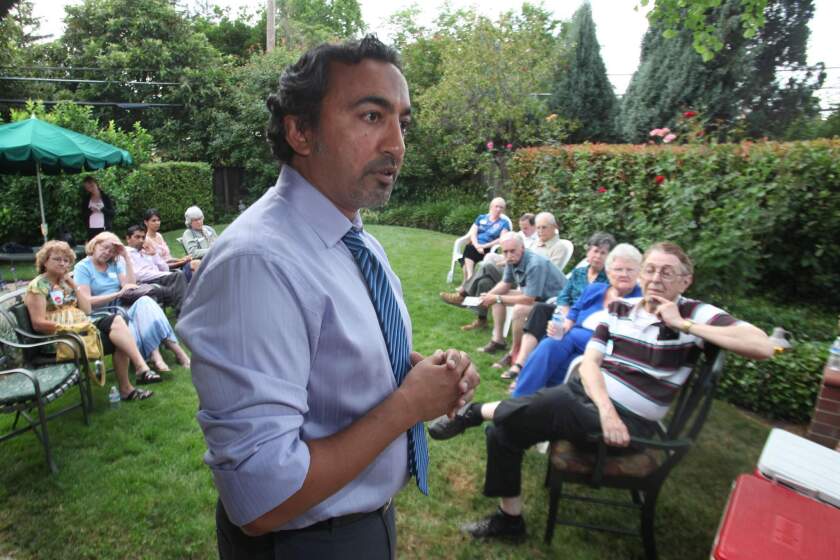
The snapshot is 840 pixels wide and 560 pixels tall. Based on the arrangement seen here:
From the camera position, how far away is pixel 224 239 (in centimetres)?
91

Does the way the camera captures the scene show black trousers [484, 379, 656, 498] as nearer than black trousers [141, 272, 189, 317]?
Yes

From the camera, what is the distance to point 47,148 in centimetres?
698

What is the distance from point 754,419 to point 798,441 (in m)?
2.60

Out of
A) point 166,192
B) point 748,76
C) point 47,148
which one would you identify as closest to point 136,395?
point 47,148

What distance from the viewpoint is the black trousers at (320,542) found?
1025 millimetres

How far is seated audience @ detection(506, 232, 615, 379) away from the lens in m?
4.34

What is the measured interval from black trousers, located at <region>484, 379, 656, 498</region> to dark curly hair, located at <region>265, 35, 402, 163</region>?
6.72ft

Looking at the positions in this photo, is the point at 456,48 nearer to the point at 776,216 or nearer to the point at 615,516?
the point at 776,216

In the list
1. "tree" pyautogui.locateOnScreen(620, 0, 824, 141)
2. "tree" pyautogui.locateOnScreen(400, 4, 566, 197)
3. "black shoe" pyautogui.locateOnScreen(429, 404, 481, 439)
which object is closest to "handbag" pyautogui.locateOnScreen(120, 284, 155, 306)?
"black shoe" pyautogui.locateOnScreen(429, 404, 481, 439)

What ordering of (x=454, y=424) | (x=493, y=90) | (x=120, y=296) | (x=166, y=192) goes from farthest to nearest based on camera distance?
(x=493, y=90), (x=166, y=192), (x=120, y=296), (x=454, y=424)

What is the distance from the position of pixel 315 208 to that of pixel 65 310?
397 cm

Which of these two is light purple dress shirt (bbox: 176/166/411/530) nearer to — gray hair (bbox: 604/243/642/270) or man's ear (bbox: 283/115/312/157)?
man's ear (bbox: 283/115/312/157)

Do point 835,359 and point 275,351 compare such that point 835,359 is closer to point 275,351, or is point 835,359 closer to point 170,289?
point 275,351

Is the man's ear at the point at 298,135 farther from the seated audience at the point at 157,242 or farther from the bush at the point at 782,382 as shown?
the seated audience at the point at 157,242
